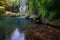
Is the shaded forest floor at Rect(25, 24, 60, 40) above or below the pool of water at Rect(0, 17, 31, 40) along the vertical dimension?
above

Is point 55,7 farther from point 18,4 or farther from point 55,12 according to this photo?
point 18,4

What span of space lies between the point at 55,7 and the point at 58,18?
96 centimetres

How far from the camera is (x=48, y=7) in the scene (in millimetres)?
13391

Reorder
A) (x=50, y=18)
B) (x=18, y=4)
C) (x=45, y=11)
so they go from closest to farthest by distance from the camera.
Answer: (x=50, y=18) < (x=45, y=11) < (x=18, y=4)

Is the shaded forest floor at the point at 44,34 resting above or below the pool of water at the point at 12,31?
above

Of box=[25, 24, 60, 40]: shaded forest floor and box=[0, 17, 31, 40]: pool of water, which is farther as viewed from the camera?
box=[0, 17, 31, 40]: pool of water

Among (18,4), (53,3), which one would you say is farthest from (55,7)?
(18,4)

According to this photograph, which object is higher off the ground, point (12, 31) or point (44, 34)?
point (44, 34)

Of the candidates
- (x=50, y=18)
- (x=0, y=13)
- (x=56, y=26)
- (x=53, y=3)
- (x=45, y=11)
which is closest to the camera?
(x=56, y=26)

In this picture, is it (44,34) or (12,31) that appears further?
(12,31)

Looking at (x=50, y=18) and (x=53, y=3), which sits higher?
(x=53, y=3)

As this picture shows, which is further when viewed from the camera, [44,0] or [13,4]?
[13,4]

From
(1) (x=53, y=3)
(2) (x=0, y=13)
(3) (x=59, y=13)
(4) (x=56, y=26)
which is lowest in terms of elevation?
(2) (x=0, y=13)

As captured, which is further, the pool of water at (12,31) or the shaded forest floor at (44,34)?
the pool of water at (12,31)
